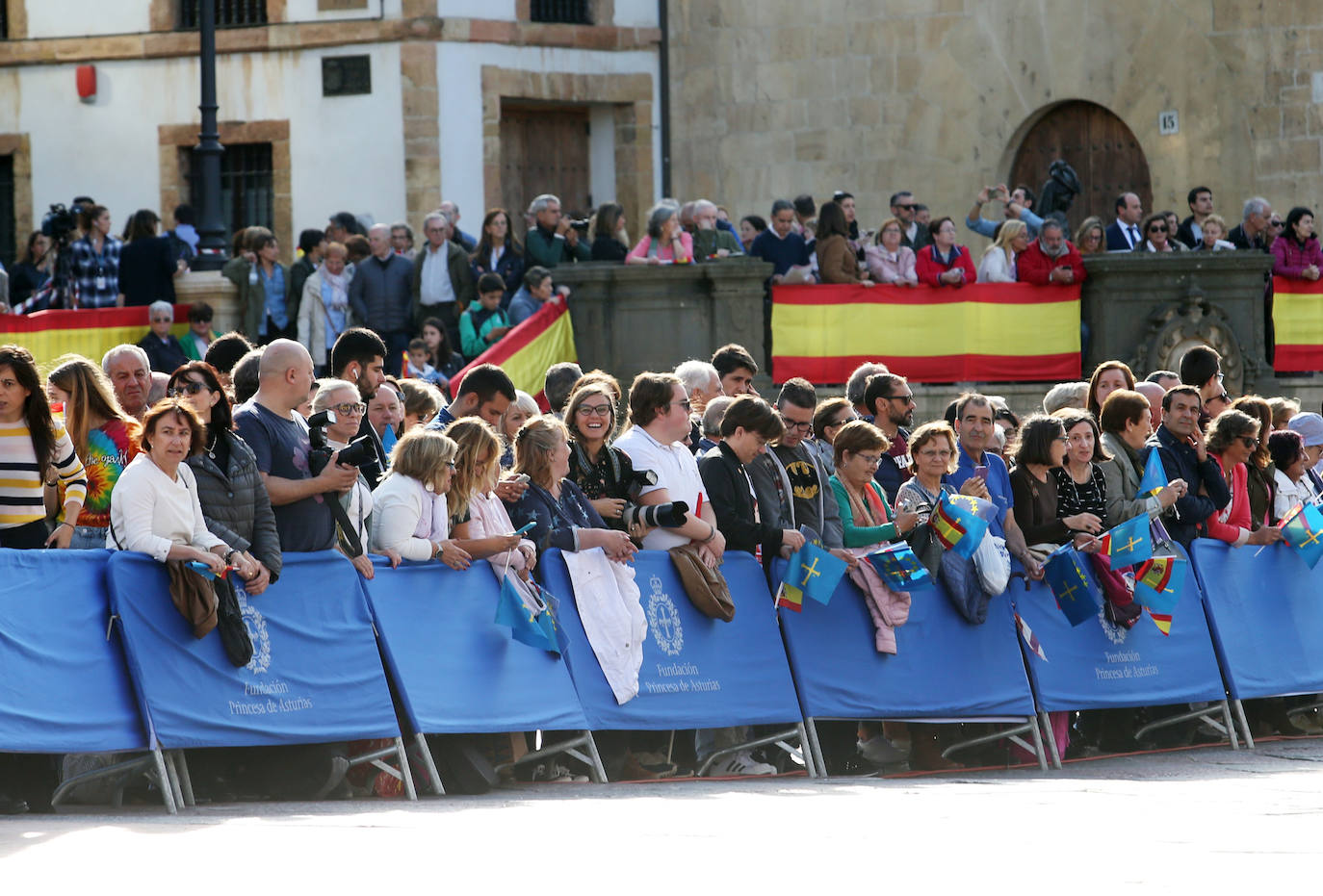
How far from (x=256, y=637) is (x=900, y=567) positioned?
125 inches

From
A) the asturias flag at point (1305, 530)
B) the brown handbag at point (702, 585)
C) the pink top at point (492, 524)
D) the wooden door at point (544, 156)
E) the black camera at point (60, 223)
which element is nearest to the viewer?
the pink top at point (492, 524)

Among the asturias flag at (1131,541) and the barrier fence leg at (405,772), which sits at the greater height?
the asturias flag at (1131,541)

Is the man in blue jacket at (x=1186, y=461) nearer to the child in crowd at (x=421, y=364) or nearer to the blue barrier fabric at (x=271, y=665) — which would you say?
the blue barrier fabric at (x=271, y=665)

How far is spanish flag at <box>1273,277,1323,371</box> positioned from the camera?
66.9ft

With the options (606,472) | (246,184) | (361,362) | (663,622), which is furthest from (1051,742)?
(246,184)

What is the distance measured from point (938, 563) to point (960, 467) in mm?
719

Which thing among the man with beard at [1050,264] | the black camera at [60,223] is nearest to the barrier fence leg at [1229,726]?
the man with beard at [1050,264]

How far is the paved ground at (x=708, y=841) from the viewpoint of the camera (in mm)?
6945

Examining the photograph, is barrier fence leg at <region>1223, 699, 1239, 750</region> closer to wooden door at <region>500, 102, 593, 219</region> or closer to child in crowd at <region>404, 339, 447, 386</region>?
child in crowd at <region>404, 339, 447, 386</region>

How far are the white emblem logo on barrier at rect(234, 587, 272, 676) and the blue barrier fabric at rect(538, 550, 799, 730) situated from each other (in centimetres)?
137

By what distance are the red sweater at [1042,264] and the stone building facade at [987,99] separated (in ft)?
14.9

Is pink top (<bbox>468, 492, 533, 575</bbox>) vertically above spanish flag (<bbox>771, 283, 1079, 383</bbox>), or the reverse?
spanish flag (<bbox>771, 283, 1079, 383</bbox>)

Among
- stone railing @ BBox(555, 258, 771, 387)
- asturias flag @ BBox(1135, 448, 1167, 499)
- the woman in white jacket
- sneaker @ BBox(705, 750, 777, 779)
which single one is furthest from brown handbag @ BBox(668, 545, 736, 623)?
the woman in white jacket

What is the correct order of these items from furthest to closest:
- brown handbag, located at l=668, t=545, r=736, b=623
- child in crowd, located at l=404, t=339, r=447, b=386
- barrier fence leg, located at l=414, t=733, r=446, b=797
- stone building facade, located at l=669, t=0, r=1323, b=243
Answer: stone building facade, located at l=669, t=0, r=1323, b=243 < child in crowd, located at l=404, t=339, r=447, b=386 < brown handbag, located at l=668, t=545, r=736, b=623 < barrier fence leg, located at l=414, t=733, r=446, b=797
